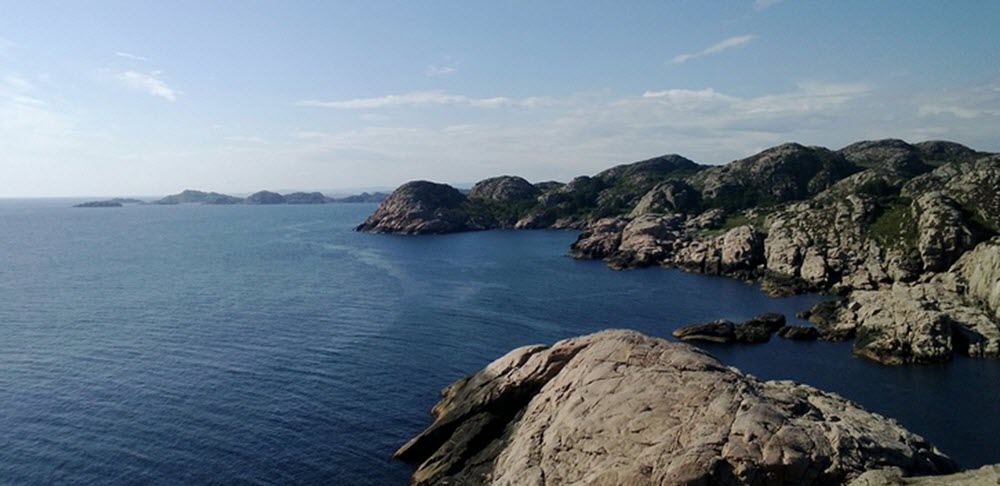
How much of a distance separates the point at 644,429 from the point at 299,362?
164 feet

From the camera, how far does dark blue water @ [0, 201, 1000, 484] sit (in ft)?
169

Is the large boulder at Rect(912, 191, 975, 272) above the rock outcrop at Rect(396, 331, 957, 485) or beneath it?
above

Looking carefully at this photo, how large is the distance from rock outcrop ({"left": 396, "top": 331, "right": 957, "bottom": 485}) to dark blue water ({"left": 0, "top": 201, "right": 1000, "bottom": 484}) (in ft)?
24.0

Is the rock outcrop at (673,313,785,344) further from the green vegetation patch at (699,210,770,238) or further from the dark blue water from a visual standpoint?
the green vegetation patch at (699,210,770,238)

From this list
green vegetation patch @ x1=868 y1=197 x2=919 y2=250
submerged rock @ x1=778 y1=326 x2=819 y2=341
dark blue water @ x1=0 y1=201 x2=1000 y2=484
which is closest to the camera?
dark blue water @ x1=0 y1=201 x2=1000 y2=484

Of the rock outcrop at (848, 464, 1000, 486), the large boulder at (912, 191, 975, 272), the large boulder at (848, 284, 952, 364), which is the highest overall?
the large boulder at (912, 191, 975, 272)

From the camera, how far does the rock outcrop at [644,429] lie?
111 feet

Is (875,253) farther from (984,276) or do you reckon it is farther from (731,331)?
(731,331)

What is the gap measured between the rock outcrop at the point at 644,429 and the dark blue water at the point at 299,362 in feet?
24.0

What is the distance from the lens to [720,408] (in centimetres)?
3731

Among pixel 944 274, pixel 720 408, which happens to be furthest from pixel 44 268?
pixel 944 274

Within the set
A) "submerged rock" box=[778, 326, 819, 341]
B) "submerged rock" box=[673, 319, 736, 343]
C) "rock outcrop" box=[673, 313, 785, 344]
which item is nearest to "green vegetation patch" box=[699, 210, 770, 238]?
"rock outcrop" box=[673, 313, 785, 344]

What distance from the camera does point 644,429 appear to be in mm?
37531

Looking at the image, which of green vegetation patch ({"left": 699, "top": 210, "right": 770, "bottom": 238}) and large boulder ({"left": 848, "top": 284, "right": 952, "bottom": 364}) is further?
green vegetation patch ({"left": 699, "top": 210, "right": 770, "bottom": 238})
